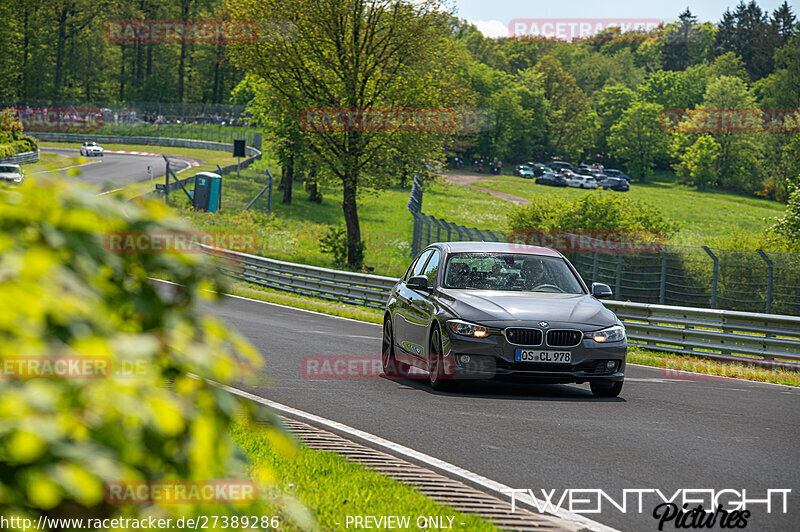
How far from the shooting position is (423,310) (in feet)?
37.3

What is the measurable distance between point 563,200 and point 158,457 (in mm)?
34070

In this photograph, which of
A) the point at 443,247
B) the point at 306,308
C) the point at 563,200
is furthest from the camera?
the point at 563,200

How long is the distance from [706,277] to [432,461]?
17.9 m

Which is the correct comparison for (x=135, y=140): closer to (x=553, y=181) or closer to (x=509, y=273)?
(x=553, y=181)

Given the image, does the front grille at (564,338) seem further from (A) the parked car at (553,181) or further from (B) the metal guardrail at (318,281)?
(A) the parked car at (553,181)

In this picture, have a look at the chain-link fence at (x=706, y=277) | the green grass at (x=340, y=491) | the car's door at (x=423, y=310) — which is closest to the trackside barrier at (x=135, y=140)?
the chain-link fence at (x=706, y=277)

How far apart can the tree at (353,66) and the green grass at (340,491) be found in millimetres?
31141

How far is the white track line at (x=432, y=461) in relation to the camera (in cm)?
570

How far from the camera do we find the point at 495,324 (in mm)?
10211

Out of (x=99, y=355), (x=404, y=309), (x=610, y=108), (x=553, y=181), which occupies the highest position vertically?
(x=610, y=108)

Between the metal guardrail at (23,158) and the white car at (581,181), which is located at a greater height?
the metal guardrail at (23,158)

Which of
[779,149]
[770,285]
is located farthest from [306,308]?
[779,149]

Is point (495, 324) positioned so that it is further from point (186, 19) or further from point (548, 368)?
point (186, 19)


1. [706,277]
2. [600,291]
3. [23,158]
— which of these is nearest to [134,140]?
[23,158]
